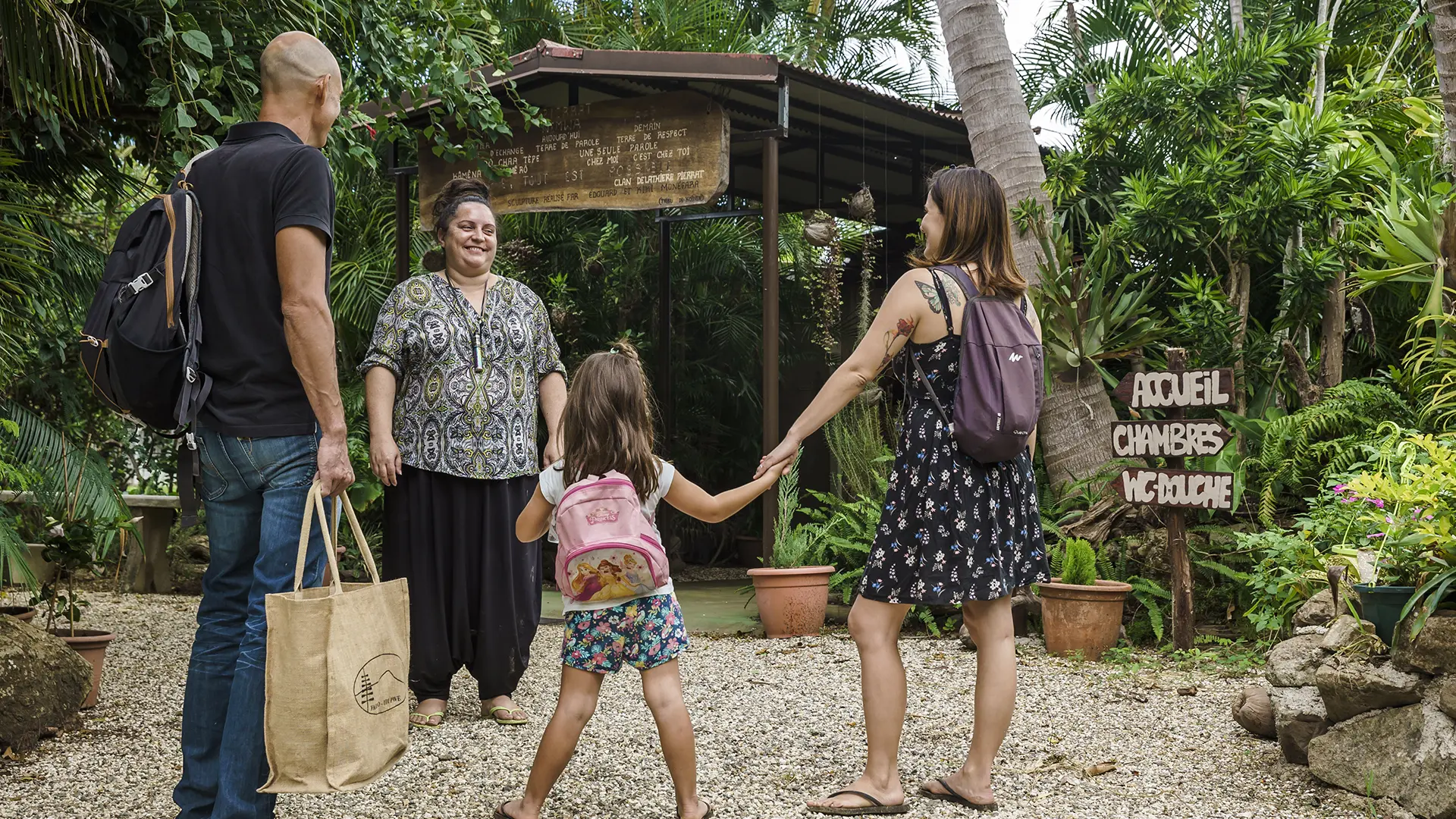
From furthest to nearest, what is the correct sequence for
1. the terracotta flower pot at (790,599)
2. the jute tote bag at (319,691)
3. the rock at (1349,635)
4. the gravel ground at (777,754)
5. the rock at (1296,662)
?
1. the terracotta flower pot at (790,599)
2. the rock at (1296,662)
3. the rock at (1349,635)
4. the gravel ground at (777,754)
5. the jute tote bag at (319,691)

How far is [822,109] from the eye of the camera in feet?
26.1

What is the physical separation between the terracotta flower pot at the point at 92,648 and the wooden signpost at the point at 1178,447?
4.23 m

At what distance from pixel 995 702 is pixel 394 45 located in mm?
3458

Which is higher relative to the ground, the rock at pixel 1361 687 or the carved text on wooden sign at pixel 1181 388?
the carved text on wooden sign at pixel 1181 388

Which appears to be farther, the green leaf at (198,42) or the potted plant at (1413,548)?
the green leaf at (198,42)

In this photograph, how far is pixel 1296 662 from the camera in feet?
11.9

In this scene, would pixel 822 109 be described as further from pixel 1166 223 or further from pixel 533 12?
pixel 533 12

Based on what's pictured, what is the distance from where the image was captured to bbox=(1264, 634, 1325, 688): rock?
11.6 ft

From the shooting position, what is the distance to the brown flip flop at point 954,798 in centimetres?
312

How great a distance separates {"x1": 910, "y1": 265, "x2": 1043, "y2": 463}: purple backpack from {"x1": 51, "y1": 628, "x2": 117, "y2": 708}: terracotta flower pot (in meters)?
3.35

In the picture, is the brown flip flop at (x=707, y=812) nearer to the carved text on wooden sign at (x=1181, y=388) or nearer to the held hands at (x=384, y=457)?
the held hands at (x=384, y=457)

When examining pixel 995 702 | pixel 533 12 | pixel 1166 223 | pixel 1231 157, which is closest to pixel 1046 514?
pixel 1166 223

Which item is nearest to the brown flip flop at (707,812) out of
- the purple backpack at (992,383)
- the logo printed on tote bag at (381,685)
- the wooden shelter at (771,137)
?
the logo printed on tote bag at (381,685)

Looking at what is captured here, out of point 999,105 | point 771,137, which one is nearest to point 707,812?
point 771,137
